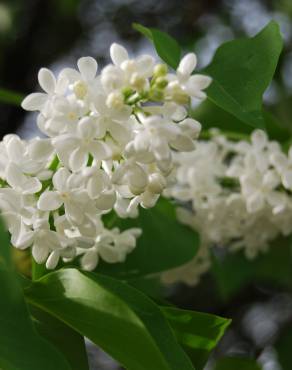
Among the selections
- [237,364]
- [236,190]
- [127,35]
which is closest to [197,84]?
[236,190]

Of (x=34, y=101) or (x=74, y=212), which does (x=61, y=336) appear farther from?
(x=34, y=101)

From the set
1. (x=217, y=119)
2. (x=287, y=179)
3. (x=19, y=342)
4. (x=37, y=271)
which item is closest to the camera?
(x=19, y=342)

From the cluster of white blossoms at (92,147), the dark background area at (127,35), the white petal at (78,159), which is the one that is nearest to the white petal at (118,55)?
the cluster of white blossoms at (92,147)

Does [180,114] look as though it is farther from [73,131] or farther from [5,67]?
[5,67]

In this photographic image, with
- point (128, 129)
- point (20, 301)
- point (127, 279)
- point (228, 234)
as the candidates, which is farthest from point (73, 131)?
point (228, 234)

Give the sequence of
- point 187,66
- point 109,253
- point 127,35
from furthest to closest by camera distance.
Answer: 1. point 127,35
2. point 109,253
3. point 187,66
